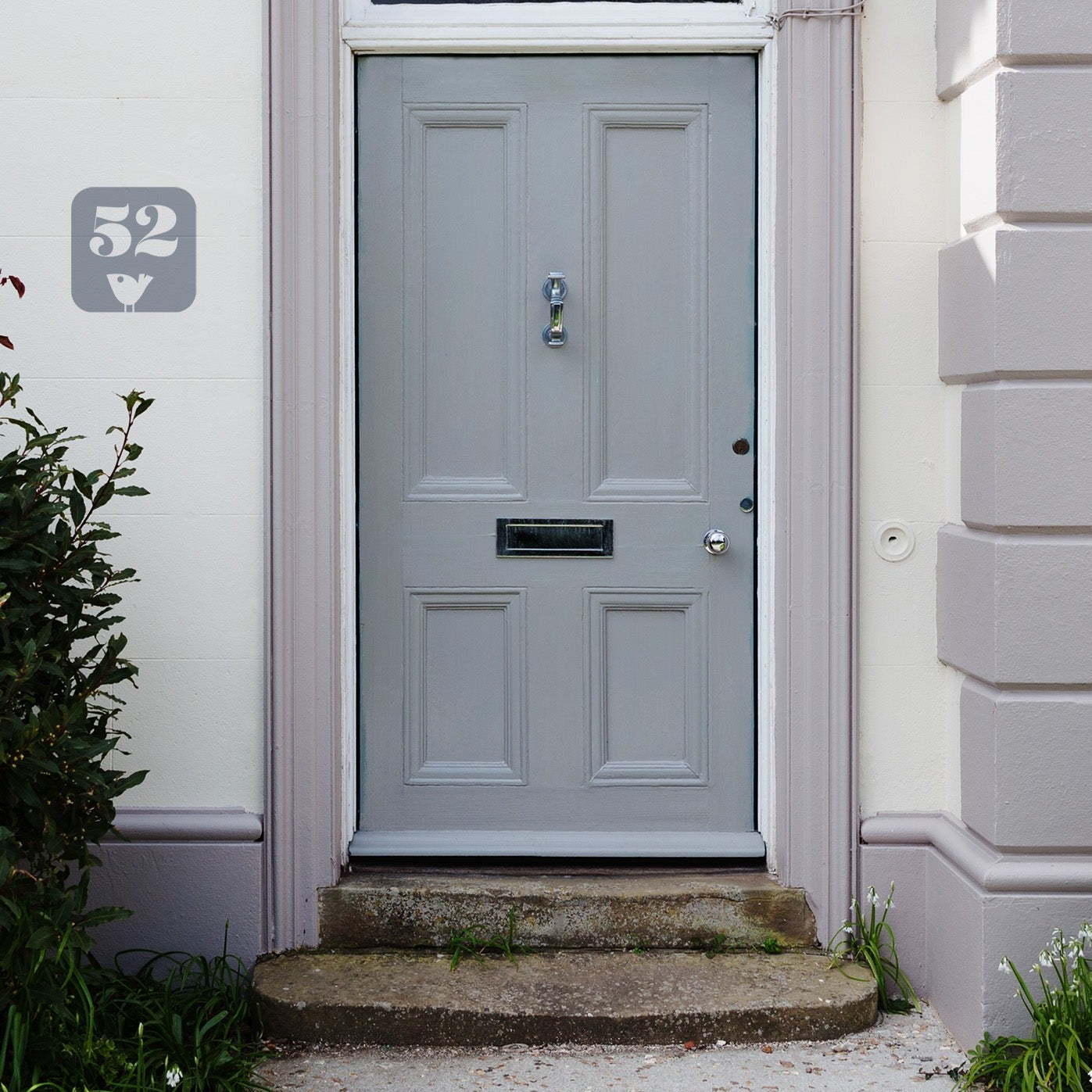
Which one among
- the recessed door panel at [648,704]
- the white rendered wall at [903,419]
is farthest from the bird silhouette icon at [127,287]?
the white rendered wall at [903,419]

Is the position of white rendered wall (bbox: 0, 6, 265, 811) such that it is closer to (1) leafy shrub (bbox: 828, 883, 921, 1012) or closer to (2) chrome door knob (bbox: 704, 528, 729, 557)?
(2) chrome door knob (bbox: 704, 528, 729, 557)

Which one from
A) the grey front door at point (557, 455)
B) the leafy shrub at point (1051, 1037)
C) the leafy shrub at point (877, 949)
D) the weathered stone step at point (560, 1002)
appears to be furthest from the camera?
the grey front door at point (557, 455)

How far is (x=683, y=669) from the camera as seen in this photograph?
3570 millimetres

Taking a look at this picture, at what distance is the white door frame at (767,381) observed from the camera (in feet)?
10.9

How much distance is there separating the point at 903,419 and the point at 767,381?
383 mm

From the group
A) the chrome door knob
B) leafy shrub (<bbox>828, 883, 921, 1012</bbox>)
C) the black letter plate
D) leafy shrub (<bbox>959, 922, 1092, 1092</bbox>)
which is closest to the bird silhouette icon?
the black letter plate

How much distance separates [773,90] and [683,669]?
1630 millimetres

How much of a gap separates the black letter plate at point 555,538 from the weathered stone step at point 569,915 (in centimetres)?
94

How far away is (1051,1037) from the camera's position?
2.83 m

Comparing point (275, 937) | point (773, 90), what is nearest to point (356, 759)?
point (275, 937)

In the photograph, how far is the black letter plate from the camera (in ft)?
11.6

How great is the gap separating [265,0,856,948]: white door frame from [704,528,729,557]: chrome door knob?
15 centimetres

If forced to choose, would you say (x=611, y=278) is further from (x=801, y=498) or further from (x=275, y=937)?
(x=275, y=937)

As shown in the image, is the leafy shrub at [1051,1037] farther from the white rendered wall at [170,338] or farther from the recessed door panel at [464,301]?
the white rendered wall at [170,338]
